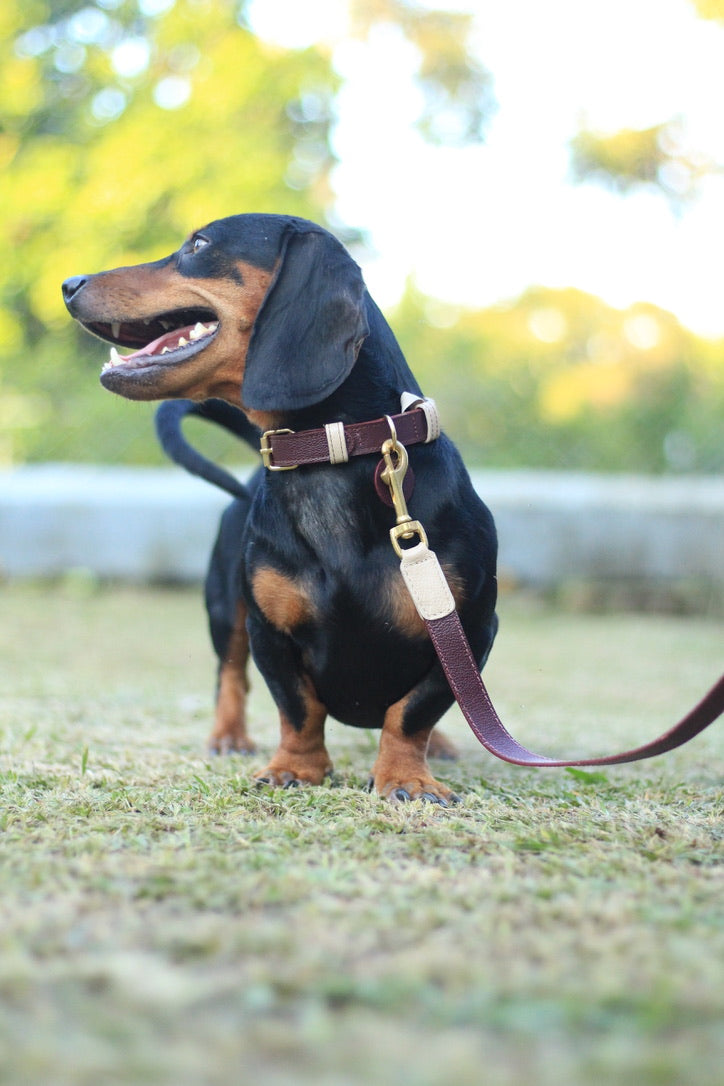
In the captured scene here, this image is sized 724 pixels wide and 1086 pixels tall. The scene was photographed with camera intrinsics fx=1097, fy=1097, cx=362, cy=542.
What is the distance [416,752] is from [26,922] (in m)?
1.00

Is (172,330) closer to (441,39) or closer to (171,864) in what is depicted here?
(171,864)

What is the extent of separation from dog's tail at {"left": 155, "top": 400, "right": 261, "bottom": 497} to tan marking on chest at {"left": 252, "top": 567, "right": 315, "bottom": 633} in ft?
1.87

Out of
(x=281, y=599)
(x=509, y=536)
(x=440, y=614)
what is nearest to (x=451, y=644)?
(x=440, y=614)

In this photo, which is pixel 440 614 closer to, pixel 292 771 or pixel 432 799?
pixel 432 799

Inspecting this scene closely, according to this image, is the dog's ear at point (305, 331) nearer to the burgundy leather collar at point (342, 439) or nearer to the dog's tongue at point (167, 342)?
the burgundy leather collar at point (342, 439)

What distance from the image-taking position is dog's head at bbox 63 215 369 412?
2035 mm

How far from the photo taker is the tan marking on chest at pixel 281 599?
2.06 meters

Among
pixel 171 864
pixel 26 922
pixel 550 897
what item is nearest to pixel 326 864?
pixel 171 864

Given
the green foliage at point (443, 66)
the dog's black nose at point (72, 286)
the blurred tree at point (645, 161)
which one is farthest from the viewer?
the green foliage at point (443, 66)

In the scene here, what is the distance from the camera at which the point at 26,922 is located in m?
1.22

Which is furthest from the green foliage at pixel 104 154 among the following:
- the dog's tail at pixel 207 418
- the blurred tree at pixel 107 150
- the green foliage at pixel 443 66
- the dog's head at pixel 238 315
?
the dog's head at pixel 238 315

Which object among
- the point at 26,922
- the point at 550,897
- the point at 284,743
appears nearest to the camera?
the point at 26,922

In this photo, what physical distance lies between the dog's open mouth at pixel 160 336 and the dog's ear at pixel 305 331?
0.47ft

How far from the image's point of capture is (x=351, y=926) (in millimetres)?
1236
